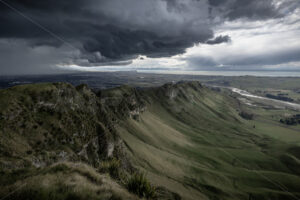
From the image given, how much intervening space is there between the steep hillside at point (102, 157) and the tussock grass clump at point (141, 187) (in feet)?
0.26

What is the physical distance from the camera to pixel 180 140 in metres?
187

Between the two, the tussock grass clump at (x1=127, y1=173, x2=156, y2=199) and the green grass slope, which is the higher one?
the tussock grass clump at (x1=127, y1=173, x2=156, y2=199)

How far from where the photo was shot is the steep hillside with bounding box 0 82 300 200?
42.5ft

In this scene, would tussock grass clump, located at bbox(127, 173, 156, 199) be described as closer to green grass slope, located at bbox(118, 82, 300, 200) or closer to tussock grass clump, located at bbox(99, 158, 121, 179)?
tussock grass clump, located at bbox(99, 158, 121, 179)

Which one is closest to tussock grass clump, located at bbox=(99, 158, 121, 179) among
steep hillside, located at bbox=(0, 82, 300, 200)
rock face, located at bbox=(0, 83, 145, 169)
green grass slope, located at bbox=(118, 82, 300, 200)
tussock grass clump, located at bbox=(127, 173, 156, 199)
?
steep hillside, located at bbox=(0, 82, 300, 200)

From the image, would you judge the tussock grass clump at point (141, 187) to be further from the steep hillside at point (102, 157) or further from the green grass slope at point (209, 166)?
the green grass slope at point (209, 166)

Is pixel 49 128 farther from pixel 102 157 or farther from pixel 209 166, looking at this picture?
pixel 209 166

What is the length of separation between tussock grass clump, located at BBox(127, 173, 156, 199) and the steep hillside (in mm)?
80

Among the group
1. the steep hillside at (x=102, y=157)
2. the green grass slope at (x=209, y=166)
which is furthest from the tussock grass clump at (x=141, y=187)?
the green grass slope at (x=209, y=166)

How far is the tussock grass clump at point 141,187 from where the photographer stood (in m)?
12.9

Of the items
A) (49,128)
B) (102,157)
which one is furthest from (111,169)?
(102,157)

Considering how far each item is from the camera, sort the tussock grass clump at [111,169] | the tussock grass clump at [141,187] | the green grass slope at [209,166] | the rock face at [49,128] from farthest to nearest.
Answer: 1. the green grass slope at [209,166]
2. the rock face at [49,128]
3. the tussock grass clump at [111,169]
4. the tussock grass clump at [141,187]

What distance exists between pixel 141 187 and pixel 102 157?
61869mm

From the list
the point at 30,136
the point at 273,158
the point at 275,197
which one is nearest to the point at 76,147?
the point at 30,136
